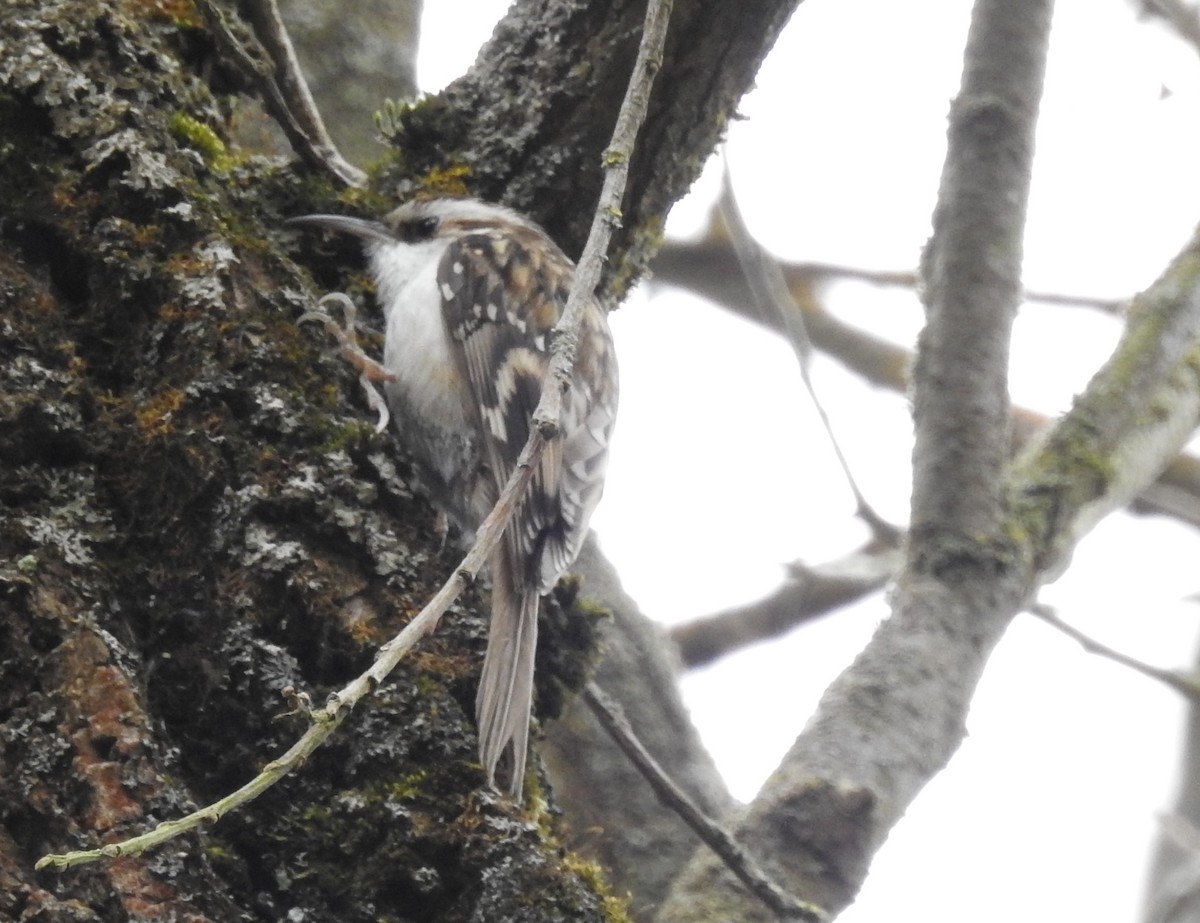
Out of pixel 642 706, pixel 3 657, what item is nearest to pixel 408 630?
pixel 3 657

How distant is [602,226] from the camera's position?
55.1 inches

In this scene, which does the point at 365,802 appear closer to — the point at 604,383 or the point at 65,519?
the point at 65,519

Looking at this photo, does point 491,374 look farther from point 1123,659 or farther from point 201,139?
point 1123,659

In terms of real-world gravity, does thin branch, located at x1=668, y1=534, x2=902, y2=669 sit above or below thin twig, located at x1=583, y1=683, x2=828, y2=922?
above

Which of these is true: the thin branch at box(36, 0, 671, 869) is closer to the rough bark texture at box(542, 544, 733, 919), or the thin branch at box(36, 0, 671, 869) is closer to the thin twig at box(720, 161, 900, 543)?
the thin twig at box(720, 161, 900, 543)

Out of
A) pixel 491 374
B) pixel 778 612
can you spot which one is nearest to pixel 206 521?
pixel 491 374

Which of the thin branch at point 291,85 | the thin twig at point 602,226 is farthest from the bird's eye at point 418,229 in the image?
the thin twig at point 602,226

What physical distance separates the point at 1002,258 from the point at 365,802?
141cm

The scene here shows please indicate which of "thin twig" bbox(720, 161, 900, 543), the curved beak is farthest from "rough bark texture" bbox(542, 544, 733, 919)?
the curved beak

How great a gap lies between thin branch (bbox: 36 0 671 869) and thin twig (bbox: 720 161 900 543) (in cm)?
98

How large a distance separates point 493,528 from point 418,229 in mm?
1048

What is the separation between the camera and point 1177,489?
3.45 m

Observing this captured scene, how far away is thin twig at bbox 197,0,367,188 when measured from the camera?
1892 millimetres

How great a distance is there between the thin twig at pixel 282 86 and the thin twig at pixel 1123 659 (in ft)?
3.89
